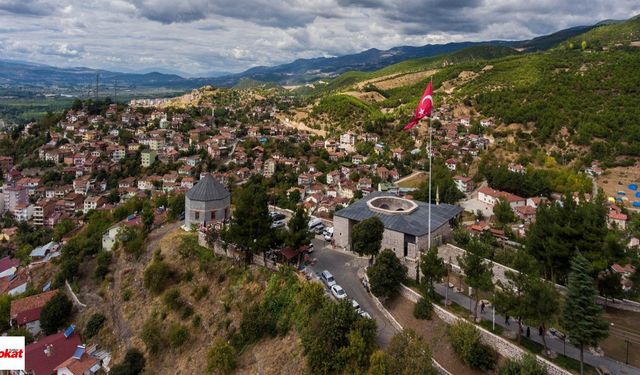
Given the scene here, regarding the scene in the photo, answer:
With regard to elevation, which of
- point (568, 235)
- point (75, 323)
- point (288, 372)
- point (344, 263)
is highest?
point (568, 235)

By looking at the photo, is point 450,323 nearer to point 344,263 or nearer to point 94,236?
point 344,263

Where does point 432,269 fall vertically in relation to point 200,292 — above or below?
above

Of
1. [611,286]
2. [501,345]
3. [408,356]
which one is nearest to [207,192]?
[408,356]

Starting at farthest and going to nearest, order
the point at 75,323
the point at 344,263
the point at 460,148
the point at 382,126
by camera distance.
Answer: the point at 382,126, the point at 460,148, the point at 75,323, the point at 344,263

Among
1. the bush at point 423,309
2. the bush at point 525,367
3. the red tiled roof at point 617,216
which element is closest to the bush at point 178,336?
the bush at point 423,309

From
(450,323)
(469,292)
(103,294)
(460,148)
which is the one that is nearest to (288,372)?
(450,323)

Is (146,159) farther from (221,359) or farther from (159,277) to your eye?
(221,359)

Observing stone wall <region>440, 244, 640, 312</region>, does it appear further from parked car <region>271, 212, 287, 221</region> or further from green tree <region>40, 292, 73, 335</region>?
green tree <region>40, 292, 73, 335</region>
